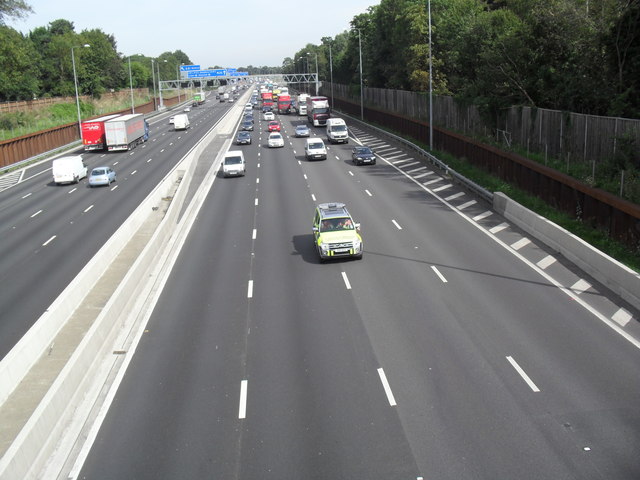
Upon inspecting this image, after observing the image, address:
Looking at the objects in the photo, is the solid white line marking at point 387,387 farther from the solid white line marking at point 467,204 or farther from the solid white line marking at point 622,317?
the solid white line marking at point 467,204

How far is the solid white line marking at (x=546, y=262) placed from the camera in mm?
23562

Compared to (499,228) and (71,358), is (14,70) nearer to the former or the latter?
(499,228)

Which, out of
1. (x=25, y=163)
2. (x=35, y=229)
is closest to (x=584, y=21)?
(x=35, y=229)

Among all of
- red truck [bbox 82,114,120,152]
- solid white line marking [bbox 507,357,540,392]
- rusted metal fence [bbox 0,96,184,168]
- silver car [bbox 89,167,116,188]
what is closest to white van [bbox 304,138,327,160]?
silver car [bbox 89,167,116,188]

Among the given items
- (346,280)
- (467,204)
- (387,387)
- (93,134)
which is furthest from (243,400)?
(93,134)

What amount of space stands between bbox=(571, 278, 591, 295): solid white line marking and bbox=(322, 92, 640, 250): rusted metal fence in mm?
2950

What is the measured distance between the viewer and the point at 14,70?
324 feet

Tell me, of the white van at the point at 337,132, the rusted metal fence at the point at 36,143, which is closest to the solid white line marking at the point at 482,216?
the white van at the point at 337,132

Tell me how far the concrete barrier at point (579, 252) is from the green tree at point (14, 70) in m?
81.0

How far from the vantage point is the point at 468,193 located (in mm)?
38000

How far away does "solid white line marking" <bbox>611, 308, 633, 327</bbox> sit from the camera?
18.1 metres

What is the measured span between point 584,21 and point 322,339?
3131cm

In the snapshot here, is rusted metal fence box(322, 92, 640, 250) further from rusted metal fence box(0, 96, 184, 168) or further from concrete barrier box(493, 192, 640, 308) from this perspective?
rusted metal fence box(0, 96, 184, 168)

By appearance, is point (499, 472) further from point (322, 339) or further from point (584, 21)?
point (584, 21)
